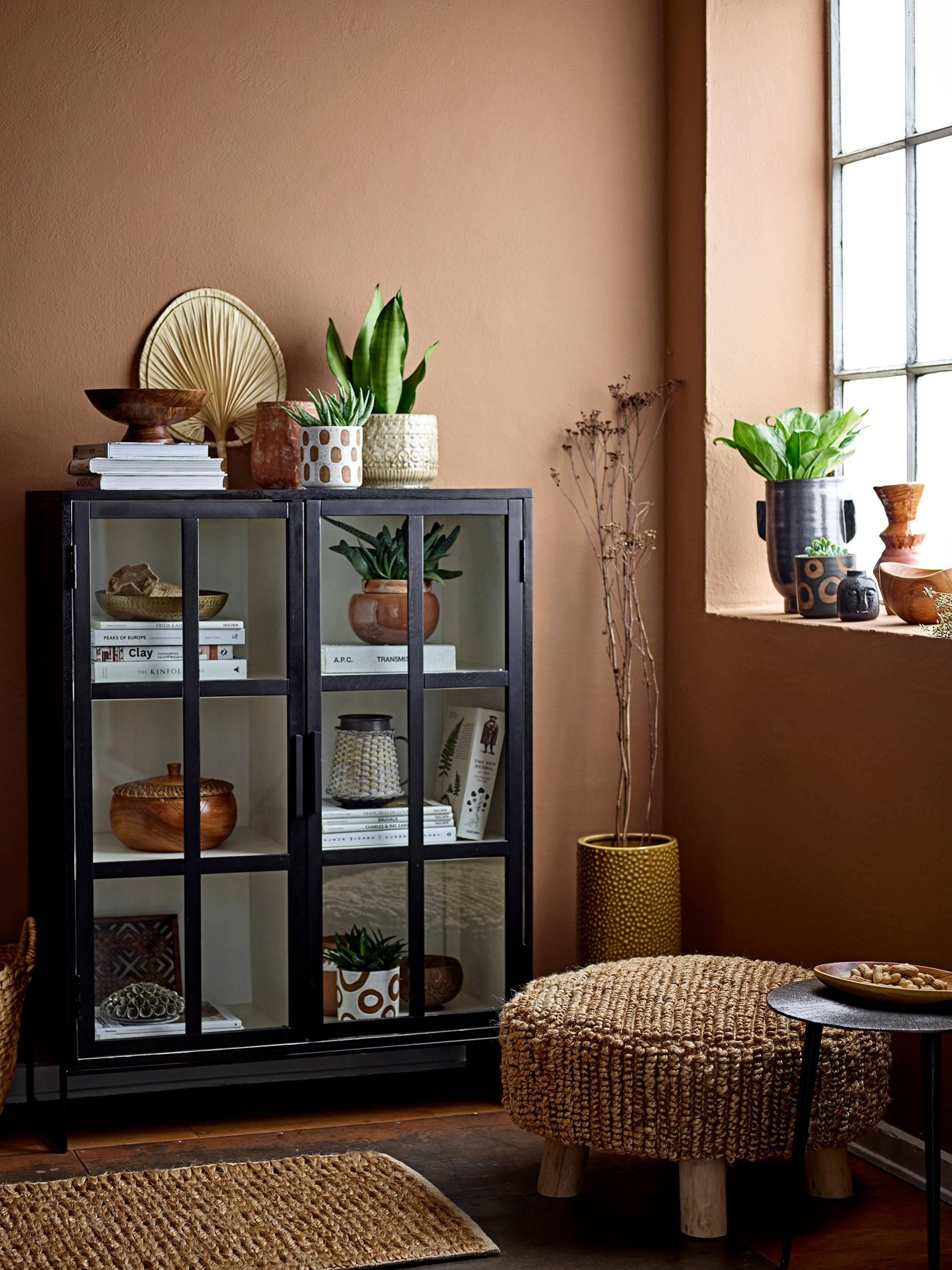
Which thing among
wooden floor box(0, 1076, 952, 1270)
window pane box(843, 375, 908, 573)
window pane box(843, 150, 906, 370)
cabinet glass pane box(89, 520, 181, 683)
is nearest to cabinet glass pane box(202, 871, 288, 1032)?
wooden floor box(0, 1076, 952, 1270)

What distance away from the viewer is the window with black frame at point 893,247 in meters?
3.35

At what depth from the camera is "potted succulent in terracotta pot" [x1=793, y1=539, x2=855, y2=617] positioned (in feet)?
10.9

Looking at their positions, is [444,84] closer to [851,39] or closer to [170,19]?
[170,19]

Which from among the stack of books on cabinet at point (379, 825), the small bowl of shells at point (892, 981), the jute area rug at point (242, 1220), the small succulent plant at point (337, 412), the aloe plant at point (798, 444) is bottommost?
the jute area rug at point (242, 1220)

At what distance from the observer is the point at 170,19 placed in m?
3.41

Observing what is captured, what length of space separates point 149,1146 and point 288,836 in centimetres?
71

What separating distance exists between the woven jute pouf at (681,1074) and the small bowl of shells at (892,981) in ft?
0.61

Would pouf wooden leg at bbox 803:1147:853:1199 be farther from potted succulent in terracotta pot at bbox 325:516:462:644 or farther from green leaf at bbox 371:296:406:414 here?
green leaf at bbox 371:296:406:414

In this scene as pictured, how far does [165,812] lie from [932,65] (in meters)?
2.37

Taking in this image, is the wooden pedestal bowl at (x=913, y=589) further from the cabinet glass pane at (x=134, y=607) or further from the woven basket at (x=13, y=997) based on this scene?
the woven basket at (x=13, y=997)

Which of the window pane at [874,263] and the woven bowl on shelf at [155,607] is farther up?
the window pane at [874,263]

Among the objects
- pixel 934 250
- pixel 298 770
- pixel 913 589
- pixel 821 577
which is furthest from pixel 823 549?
pixel 298 770

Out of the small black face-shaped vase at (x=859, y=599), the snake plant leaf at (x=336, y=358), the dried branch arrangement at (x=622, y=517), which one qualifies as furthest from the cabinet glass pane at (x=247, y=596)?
the small black face-shaped vase at (x=859, y=599)

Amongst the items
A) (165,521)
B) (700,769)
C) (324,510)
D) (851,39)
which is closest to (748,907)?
(700,769)
